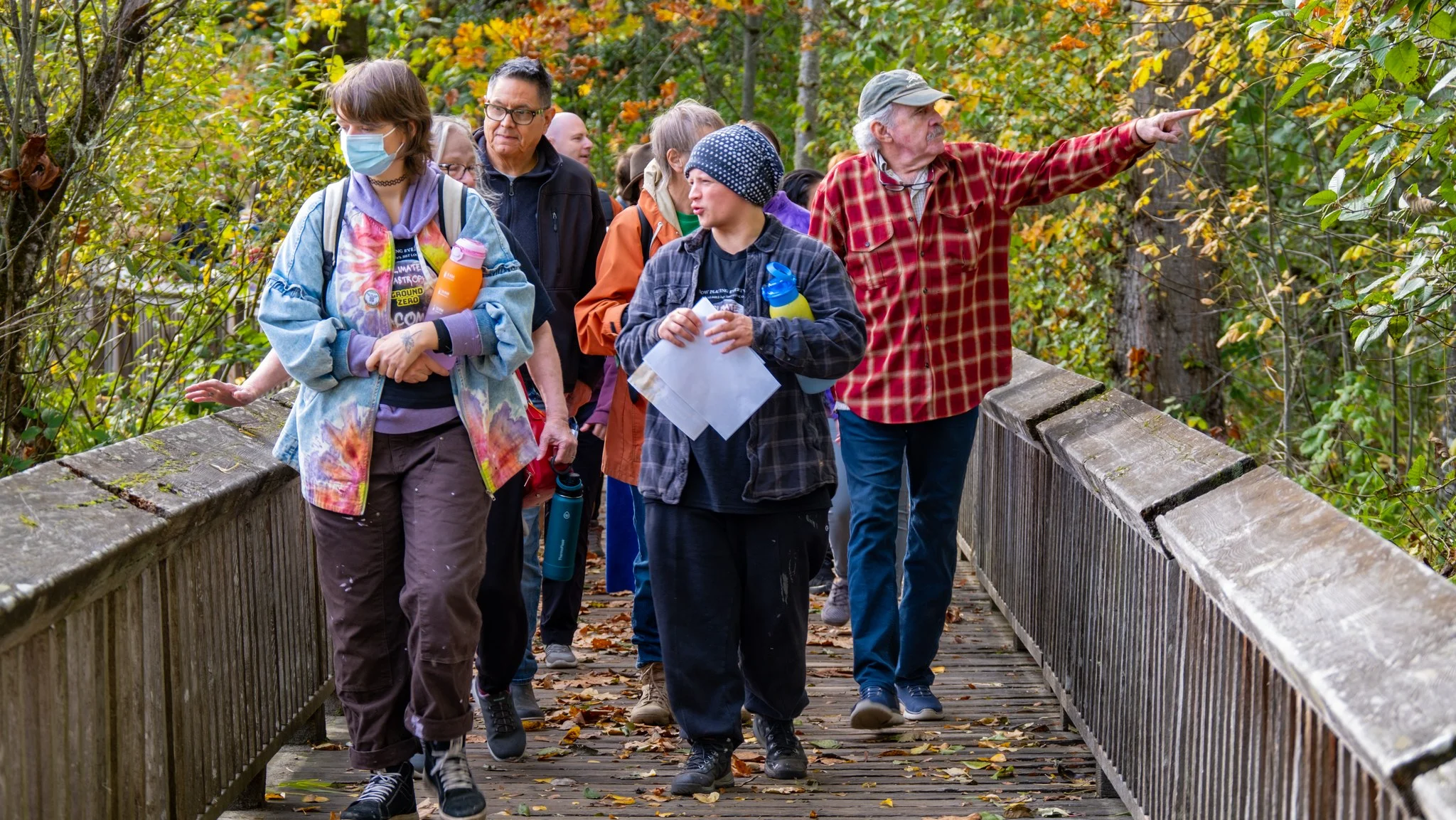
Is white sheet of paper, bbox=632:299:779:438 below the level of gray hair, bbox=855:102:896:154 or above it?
below

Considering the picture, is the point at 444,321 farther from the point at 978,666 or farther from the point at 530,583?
the point at 978,666

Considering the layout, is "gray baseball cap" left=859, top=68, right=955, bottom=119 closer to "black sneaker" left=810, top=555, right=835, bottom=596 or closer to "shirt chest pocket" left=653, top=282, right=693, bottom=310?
"shirt chest pocket" left=653, top=282, right=693, bottom=310

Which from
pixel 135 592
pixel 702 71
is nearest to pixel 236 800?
pixel 135 592

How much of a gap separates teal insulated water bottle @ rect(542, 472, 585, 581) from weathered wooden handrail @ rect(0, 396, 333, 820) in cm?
98

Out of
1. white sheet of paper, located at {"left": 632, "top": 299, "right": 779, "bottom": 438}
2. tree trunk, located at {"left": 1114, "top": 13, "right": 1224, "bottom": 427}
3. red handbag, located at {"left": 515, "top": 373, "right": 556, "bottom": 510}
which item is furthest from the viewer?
tree trunk, located at {"left": 1114, "top": 13, "right": 1224, "bottom": 427}

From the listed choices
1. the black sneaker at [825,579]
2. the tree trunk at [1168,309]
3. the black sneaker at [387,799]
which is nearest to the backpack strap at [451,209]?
the black sneaker at [387,799]

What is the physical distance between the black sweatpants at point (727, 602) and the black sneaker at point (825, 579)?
3079mm

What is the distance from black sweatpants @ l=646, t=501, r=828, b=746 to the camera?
4.70m

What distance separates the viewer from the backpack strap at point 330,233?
4.12 meters

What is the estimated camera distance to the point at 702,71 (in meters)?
18.4

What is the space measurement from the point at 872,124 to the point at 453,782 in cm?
263

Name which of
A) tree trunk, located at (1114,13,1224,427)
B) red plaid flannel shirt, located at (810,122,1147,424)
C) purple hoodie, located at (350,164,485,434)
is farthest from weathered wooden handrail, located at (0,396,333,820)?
tree trunk, located at (1114,13,1224,427)

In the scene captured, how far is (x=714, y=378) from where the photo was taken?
14.7 ft

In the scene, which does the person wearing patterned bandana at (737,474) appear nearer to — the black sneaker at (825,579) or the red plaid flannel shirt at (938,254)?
the red plaid flannel shirt at (938,254)
